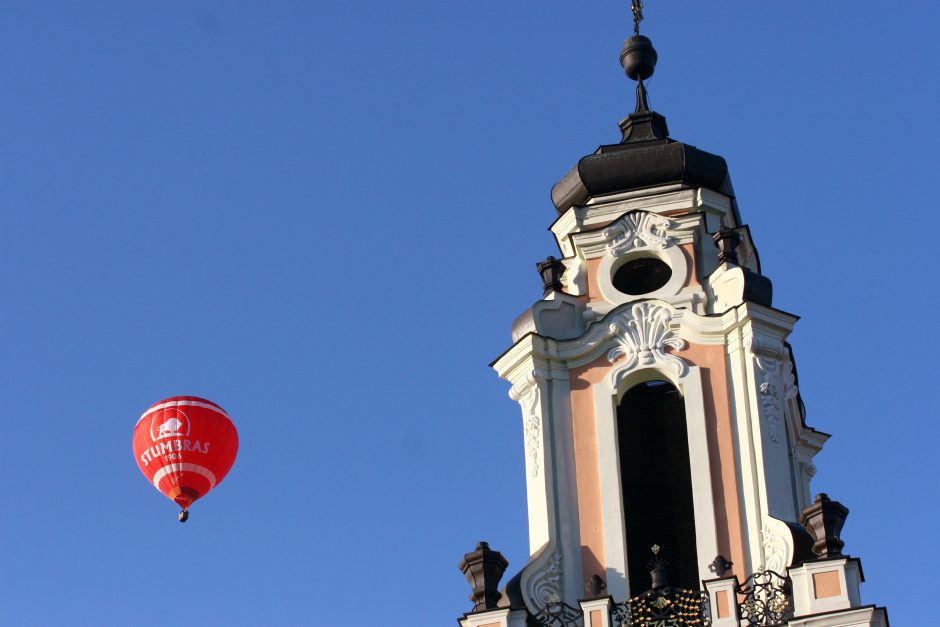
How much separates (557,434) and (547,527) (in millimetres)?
1350

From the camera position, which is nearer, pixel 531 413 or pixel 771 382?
pixel 771 382

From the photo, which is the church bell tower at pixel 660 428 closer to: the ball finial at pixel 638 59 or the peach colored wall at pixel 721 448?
the peach colored wall at pixel 721 448

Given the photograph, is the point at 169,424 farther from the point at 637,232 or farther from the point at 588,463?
the point at 637,232

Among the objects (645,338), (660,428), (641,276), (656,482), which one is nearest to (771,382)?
(660,428)

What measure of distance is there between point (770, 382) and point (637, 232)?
2.76m

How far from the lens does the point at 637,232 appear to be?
31000 millimetres

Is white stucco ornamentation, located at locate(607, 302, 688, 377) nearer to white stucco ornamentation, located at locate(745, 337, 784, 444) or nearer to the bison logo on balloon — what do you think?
white stucco ornamentation, located at locate(745, 337, 784, 444)

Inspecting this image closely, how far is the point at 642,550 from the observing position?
93.7ft

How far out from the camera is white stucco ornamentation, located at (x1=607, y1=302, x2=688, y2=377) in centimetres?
2967

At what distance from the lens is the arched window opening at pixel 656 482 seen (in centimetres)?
2836

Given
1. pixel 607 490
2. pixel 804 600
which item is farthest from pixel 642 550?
pixel 804 600

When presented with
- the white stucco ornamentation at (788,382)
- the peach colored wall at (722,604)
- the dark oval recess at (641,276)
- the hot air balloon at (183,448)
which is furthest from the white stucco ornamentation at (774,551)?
the hot air balloon at (183,448)

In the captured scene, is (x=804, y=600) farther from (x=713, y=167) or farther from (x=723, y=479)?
(x=713, y=167)

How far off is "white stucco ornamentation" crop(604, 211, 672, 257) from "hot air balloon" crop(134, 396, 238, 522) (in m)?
5.06
